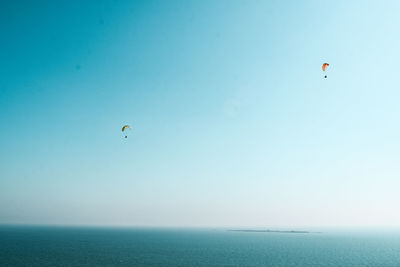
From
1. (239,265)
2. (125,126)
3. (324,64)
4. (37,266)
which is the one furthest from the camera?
(239,265)

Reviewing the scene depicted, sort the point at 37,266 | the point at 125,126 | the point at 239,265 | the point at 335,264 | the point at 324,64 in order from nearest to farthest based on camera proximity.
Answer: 1. the point at 324,64
2. the point at 125,126
3. the point at 37,266
4. the point at 239,265
5. the point at 335,264

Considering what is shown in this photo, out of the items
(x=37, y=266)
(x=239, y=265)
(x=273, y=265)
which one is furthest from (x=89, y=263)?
(x=273, y=265)

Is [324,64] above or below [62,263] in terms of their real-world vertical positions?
above

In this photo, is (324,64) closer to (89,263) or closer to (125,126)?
(125,126)

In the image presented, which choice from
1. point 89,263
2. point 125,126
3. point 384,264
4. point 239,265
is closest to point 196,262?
point 239,265

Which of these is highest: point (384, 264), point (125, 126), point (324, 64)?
point (324, 64)

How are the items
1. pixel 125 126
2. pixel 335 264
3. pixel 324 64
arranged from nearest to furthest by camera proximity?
pixel 324 64, pixel 125 126, pixel 335 264

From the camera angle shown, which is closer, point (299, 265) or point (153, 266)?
point (153, 266)

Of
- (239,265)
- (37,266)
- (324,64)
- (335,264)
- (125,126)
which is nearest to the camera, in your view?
(324,64)

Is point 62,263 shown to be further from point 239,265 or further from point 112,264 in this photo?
point 239,265
